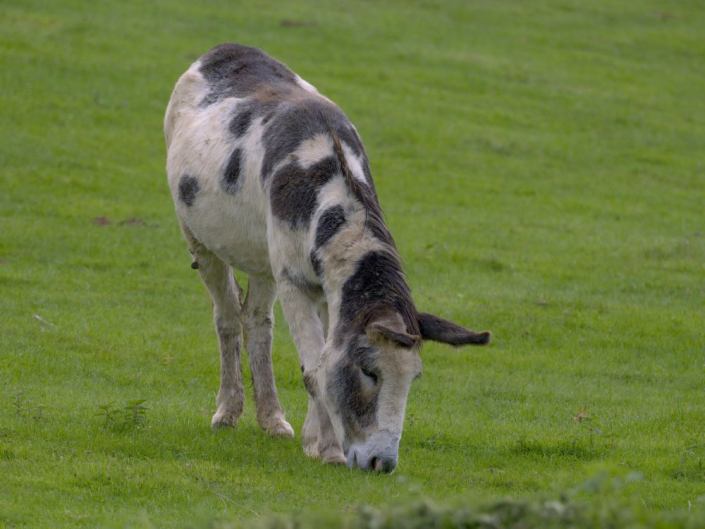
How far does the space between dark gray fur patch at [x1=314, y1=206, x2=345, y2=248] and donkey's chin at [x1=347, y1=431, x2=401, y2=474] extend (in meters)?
1.33

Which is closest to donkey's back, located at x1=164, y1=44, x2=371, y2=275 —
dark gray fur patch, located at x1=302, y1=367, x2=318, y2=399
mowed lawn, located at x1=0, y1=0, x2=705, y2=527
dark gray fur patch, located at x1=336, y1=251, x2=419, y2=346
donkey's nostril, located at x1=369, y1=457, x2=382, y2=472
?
dark gray fur patch, located at x1=336, y1=251, x2=419, y2=346

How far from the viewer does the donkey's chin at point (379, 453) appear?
19.0ft

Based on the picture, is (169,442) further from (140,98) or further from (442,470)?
(140,98)

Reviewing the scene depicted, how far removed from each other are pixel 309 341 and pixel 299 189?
1.02m

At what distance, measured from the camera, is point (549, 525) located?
3.39 meters

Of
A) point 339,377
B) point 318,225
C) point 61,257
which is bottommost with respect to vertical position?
point 61,257

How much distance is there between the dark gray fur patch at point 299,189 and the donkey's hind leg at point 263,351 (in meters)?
1.39

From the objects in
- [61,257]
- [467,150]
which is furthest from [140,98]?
[61,257]

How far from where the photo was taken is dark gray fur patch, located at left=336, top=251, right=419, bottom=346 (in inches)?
238

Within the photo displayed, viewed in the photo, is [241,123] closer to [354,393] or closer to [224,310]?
[224,310]

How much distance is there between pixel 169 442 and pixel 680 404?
472 cm

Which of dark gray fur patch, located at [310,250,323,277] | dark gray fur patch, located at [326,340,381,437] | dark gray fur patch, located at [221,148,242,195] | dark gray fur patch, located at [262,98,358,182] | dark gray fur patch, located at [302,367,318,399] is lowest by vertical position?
dark gray fur patch, located at [302,367,318,399]

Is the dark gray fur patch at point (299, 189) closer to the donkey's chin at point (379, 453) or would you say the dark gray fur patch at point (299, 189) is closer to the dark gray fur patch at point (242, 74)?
the dark gray fur patch at point (242, 74)

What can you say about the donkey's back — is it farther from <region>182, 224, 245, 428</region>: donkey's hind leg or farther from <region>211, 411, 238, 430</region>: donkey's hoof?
<region>211, 411, 238, 430</region>: donkey's hoof
